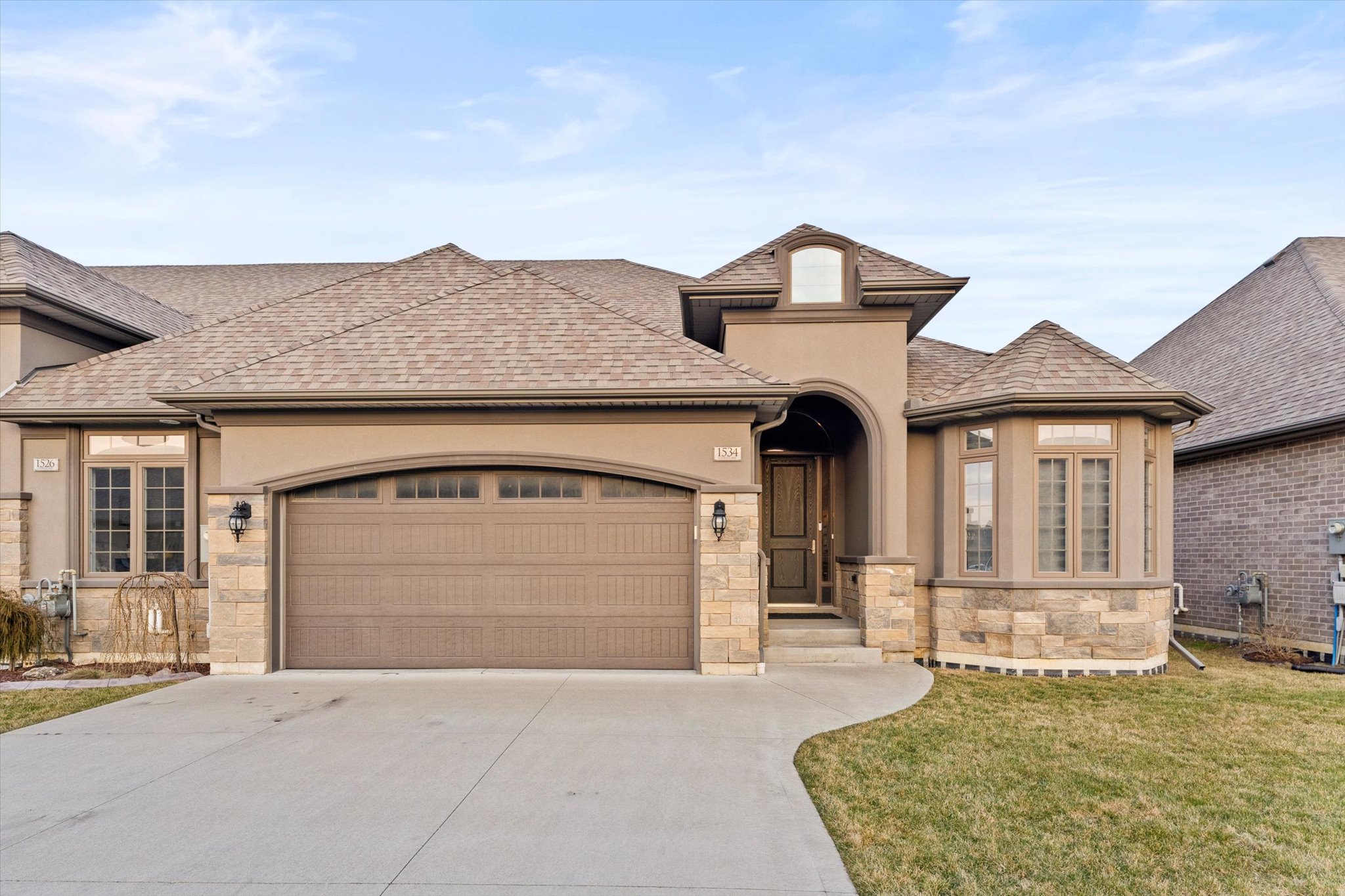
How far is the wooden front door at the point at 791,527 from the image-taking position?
11.4 metres

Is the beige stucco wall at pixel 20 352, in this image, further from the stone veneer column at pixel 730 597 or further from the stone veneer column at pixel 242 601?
the stone veneer column at pixel 730 597

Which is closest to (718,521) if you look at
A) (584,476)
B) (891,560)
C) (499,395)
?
(584,476)

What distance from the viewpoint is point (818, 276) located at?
9.64 m

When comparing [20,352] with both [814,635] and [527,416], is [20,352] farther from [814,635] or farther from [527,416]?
[814,635]

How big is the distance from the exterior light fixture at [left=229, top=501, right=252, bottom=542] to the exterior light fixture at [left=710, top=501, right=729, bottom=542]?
5.29 metres

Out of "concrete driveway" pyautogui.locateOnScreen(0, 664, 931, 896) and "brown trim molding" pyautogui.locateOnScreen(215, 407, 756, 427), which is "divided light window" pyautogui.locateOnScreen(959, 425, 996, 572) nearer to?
"concrete driveway" pyautogui.locateOnScreen(0, 664, 931, 896)


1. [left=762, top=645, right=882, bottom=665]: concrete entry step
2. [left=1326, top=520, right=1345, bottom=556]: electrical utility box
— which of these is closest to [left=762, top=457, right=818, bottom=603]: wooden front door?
[left=762, top=645, right=882, bottom=665]: concrete entry step

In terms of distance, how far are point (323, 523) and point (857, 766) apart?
21.3ft

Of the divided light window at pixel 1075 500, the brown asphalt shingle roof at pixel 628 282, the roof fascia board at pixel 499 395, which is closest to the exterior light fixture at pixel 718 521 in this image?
the roof fascia board at pixel 499 395

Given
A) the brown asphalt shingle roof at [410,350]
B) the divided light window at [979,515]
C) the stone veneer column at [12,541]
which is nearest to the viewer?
the brown asphalt shingle roof at [410,350]

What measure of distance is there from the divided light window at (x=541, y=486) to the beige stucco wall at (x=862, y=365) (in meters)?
2.90

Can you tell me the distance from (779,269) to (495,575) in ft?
17.6

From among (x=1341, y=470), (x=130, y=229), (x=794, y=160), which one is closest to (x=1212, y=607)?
(x=1341, y=470)

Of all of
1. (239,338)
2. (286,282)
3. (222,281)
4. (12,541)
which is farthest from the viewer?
(222,281)
